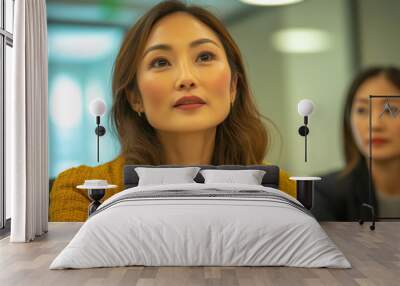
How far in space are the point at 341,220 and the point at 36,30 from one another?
162 inches

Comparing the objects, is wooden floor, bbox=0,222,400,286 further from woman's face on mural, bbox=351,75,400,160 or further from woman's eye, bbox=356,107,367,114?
woman's eye, bbox=356,107,367,114

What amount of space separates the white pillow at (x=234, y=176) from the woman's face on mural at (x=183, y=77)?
2.37 feet

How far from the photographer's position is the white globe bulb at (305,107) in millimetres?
7012

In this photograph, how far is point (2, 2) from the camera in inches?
255

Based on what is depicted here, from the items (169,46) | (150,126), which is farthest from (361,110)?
(150,126)

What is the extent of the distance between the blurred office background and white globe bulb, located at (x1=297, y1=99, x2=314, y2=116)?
137 millimetres

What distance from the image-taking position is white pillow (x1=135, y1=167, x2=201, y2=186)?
21.3ft

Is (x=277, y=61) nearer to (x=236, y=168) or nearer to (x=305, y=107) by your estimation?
(x=305, y=107)

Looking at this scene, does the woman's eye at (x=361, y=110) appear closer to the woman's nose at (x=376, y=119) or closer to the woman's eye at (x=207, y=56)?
the woman's nose at (x=376, y=119)

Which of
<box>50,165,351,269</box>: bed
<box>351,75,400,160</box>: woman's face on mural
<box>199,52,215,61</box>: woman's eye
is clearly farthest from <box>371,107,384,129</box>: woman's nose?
<box>50,165,351,269</box>: bed

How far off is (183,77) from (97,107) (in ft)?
3.55

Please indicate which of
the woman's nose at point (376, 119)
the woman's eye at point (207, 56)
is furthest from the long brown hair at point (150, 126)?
the woman's nose at point (376, 119)

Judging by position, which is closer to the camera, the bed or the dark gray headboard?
the bed

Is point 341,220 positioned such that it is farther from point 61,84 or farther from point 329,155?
point 61,84
